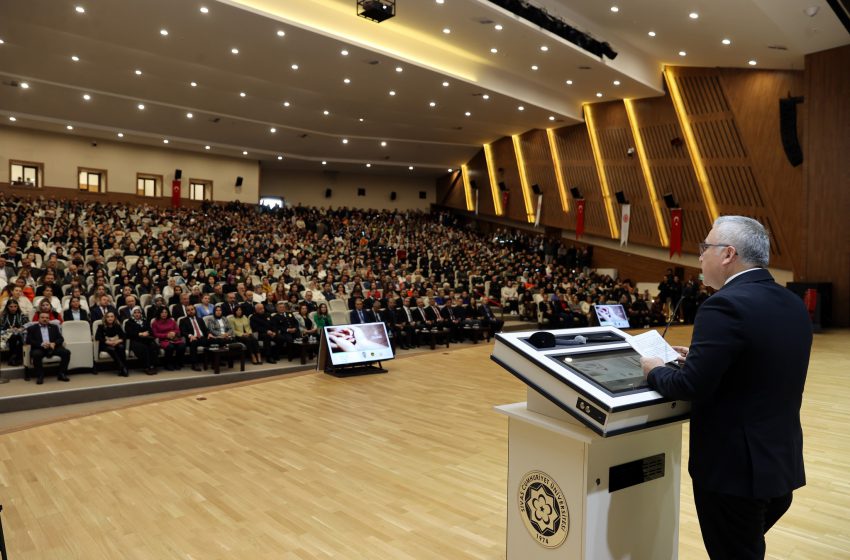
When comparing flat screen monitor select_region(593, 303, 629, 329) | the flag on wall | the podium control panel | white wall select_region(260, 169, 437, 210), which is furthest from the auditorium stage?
white wall select_region(260, 169, 437, 210)

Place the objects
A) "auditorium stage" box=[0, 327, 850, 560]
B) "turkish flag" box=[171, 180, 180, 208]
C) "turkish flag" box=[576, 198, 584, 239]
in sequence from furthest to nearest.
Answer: "turkish flag" box=[171, 180, 180, 208], "turkish flag" box=[576, 198, 584, 239], "auditorium stage" box=[0, 327, 850, 560]

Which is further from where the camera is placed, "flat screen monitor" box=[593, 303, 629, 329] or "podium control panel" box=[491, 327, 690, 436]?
"flat screen monitor" box=[593, 303, 629, 329]

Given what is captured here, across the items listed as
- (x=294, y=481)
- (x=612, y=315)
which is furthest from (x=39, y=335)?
(x=612, y=315)

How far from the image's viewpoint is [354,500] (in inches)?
126

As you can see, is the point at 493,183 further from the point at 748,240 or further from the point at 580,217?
the point at 748,240

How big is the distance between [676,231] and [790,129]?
3.88 meters

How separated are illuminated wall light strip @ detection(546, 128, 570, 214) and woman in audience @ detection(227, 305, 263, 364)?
13089 millimetres

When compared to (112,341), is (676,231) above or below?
above

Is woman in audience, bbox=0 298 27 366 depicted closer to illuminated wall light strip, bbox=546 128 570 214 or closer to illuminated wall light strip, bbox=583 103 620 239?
illuminated wall light strip, bbox=583 103 620 239

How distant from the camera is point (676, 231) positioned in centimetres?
1471

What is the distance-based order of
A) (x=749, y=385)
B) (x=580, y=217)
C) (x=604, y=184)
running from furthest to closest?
(x=580, y=217) < (x=604, y=184) < (x=749, y=385)

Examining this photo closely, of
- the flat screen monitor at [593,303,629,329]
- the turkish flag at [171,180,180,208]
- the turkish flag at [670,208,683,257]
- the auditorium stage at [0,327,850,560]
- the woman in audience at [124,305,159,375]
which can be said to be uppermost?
the turkish flag at [171,180,180,208]

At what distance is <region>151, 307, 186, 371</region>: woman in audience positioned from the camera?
7.13 m

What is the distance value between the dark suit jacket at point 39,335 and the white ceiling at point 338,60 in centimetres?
576
